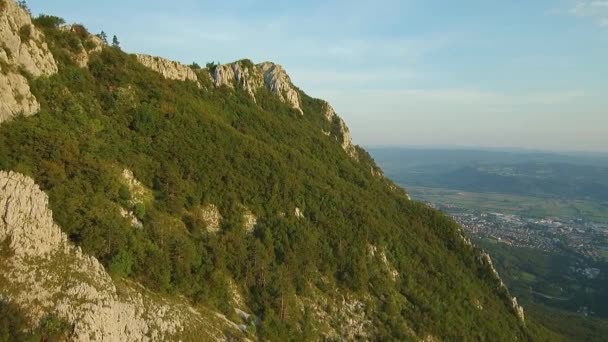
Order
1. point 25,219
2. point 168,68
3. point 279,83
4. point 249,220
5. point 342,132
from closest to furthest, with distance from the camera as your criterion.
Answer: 1. point 25,219
2. point 249,220
3. point 168,68
4. point 279,83
5. point 342,132

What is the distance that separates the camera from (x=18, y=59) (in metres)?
45.5

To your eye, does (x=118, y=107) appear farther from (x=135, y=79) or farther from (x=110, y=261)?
(x=110, y=261)

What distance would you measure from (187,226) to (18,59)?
2352 centimetres

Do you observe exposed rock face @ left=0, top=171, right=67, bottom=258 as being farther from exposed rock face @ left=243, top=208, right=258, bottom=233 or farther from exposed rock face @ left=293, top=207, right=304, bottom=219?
exposed rock face @ left=293, top=207, right=304, bottom=219

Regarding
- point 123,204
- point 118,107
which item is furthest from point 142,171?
point 118,107

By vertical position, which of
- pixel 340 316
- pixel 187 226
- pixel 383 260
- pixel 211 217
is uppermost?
pixel 211 217

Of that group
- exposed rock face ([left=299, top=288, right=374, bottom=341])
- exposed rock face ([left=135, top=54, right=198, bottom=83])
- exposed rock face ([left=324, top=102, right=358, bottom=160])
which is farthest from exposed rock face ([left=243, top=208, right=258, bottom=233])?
exposed rock face ([left=324, top=102, right=358, bottom=160])

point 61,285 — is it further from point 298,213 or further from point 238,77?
point 238,77

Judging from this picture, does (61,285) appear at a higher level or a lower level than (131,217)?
lower

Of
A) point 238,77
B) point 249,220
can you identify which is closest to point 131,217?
point 249,220

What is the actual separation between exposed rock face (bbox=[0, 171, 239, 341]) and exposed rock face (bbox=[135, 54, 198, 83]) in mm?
46249

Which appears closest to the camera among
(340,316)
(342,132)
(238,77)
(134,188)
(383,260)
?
(134,188)

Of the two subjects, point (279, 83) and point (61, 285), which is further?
point (279, 83)

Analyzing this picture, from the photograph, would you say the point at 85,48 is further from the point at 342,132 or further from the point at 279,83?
the point at 342,132
